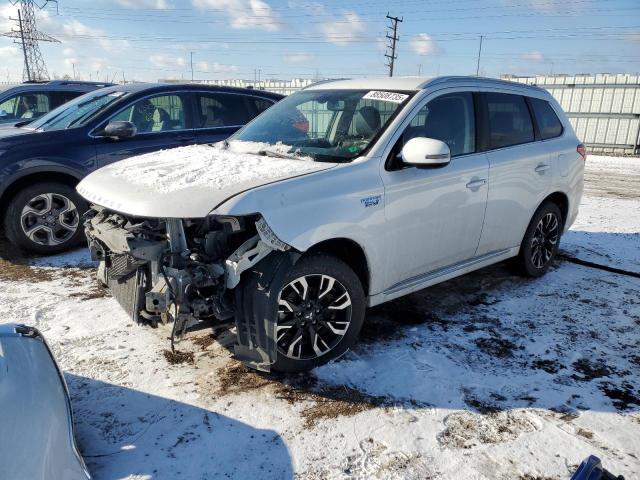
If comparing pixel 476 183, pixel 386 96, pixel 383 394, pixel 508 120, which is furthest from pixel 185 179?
pixel 508 120

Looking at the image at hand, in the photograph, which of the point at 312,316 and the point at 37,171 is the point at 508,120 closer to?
the point at 312,316

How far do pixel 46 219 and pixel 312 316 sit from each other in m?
3.69

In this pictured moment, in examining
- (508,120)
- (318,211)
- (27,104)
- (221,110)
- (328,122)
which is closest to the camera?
(318,211)

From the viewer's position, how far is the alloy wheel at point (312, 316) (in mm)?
3113

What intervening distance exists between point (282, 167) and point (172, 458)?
178 cm

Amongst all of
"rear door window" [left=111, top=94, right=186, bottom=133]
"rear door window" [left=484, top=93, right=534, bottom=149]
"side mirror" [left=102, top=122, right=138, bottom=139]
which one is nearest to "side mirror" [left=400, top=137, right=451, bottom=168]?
"rear door window" [left=484, top=93, right=534, bottom=149]

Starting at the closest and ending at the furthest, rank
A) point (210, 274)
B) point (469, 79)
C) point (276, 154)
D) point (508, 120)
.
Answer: point (210, 274)
point (276, 154)
point (469, 79)
point (508, 120)

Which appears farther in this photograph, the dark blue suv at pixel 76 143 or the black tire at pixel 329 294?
the dark blue suv at pixel 76 143

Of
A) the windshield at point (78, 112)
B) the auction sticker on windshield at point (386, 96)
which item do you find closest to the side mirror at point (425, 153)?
the auction sticker on windshield at point (386, 96)

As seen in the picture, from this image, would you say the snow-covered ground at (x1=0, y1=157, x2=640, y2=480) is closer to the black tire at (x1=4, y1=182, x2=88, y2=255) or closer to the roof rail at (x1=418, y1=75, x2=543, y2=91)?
the black tire at (x1=4, y1=182, x2=88, y2=255)

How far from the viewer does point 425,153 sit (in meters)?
3.30

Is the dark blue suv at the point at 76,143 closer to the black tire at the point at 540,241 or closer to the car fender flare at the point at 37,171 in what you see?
the car fender flare at the point at 37,171

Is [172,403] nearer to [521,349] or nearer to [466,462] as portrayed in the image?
[466,462]

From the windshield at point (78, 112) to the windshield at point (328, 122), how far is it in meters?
2.32
